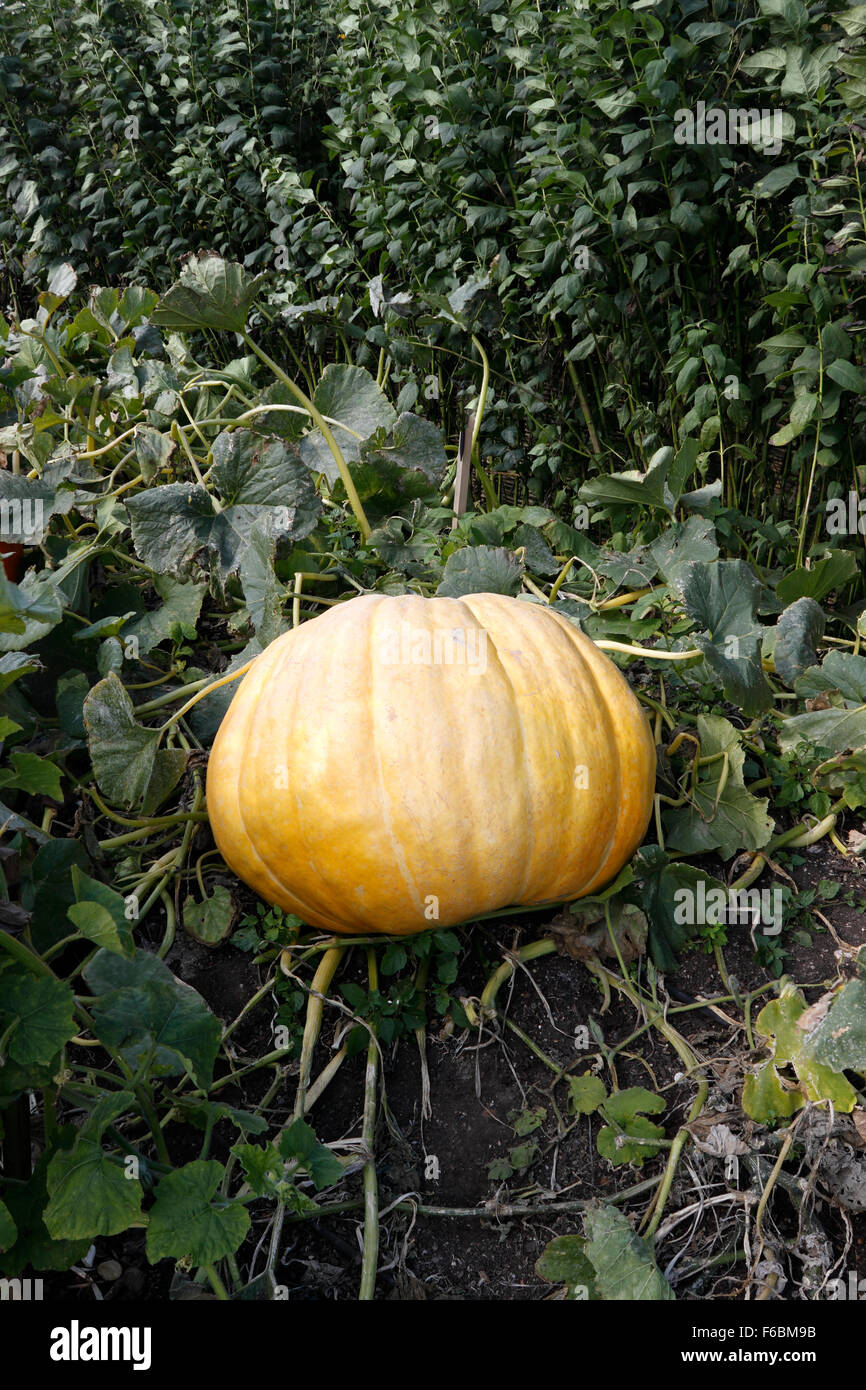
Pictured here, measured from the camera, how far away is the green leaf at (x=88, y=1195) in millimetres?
1017

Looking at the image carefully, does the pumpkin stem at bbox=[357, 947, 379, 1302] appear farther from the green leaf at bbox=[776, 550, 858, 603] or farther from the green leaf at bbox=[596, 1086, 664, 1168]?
the green leaf at bbox=[776, 550, 858, 603]

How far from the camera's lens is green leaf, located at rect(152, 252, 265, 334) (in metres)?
1.87

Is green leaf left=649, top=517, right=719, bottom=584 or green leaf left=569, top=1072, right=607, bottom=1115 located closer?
green leaf left=569, top=1072, right=607, bottom=1115

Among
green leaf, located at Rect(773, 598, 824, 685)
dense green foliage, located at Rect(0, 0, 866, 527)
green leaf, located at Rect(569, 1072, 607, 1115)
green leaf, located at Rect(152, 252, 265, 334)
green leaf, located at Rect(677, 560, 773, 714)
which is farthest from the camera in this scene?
dense green foliage, located at Rect(0, 0, 866, 527)

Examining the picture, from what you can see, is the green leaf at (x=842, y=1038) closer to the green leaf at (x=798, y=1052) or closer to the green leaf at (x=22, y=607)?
the green leaf at (x=798, y=1052)

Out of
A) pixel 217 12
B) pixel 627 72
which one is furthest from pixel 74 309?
pixel 627 72

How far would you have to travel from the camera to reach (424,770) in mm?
1502

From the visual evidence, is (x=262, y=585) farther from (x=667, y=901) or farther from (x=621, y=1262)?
(x=621, y=1262)

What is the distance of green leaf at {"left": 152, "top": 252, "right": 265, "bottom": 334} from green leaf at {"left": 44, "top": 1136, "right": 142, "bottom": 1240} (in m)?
1.40

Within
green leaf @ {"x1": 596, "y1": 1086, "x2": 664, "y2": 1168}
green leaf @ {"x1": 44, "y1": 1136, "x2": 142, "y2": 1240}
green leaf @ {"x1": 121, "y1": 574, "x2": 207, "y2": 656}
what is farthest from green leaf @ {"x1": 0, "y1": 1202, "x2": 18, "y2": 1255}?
green leaf @ {"x1": 121, "y1": 574, "x2": 207, "y2": 656}

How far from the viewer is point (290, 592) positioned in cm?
193

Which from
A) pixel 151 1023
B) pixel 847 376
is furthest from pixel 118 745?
pixel 847 376

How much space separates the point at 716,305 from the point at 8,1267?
2588 mm
